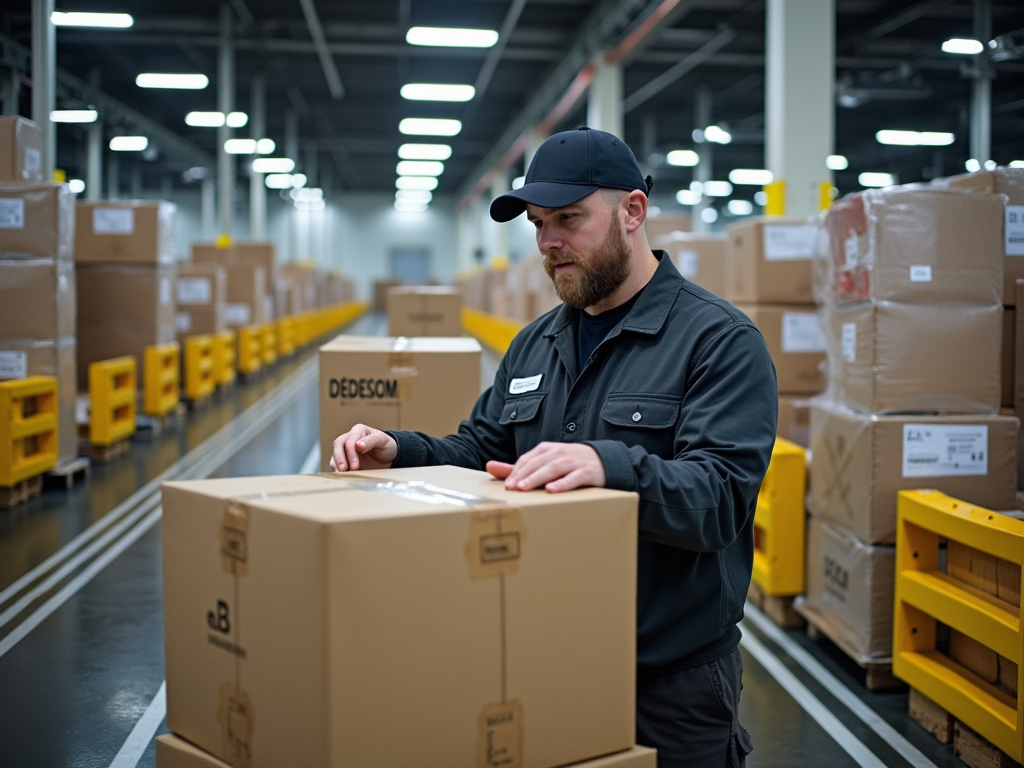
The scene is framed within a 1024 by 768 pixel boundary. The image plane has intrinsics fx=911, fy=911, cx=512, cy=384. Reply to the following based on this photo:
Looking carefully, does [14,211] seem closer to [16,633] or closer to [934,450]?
[16,633]

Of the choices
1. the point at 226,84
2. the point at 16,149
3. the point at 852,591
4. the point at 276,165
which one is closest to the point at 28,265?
the point at 16,149

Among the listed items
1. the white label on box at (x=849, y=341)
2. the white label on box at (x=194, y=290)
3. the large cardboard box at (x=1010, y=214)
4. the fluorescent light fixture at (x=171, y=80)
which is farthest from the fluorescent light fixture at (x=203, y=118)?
the large cardboard box at (x=1010, y=214)

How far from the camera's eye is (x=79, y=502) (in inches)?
272

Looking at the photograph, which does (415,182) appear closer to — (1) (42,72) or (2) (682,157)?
(2) (682,157)

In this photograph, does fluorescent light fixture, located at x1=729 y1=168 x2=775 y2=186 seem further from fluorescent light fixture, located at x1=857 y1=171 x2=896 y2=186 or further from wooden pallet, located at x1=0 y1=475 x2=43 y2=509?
wooden pallet, located at x1=0 y1=475 x2=43 y2=509

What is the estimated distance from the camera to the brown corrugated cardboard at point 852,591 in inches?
151

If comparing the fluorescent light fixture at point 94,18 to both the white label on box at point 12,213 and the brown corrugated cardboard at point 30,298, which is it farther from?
the brown corrugated cardboard at point 30,298

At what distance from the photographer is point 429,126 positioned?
24.0 m

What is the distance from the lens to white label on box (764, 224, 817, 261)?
5.35 m

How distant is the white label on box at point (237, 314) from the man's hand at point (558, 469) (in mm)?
14267

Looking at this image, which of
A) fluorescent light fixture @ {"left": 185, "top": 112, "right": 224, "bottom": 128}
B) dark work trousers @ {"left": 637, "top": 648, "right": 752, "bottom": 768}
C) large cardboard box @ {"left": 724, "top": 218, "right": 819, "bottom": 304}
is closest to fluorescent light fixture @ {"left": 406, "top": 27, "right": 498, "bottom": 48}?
fluorescent light fixture @ {"left": 185, "top": 112, "right": 224, "bottom": 128}

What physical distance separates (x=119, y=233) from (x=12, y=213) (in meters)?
2.77

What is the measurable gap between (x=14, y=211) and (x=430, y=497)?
257 inches

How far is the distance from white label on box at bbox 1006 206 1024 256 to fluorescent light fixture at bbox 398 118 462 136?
1971 cm
